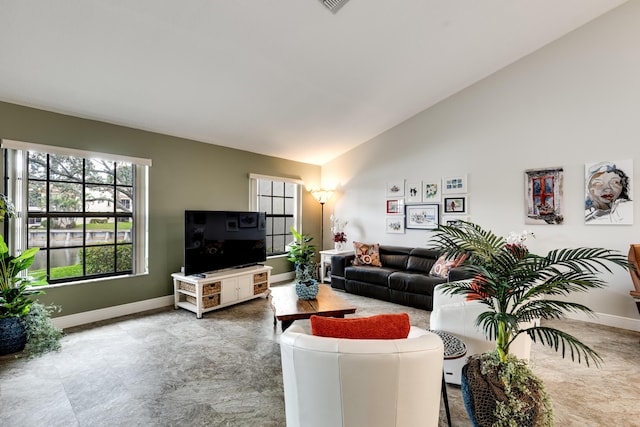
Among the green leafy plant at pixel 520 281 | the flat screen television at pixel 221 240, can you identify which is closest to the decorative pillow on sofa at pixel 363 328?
the green leafy plant at pixel 520 281

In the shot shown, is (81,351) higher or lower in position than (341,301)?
lower

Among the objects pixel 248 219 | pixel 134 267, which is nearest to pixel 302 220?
pixel 248 219

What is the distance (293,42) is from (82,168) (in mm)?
2923

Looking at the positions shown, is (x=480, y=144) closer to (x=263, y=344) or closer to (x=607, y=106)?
(x=607, y=106)

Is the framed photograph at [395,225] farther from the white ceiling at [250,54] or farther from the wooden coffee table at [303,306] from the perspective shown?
the wooden coffee table at [303,306]

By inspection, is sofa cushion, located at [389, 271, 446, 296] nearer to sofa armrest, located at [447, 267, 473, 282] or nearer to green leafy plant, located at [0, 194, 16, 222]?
sofa armrest, located at [447, 267, 473, 282]

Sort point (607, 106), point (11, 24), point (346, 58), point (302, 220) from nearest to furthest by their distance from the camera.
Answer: point (11, 24)
point (346, 58)
point (607, 106)
point (302, 220)

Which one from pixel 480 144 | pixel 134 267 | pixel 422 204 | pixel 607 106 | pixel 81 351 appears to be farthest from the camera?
pixel 422 204

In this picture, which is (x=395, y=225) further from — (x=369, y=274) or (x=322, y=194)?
(x=322, y=194)

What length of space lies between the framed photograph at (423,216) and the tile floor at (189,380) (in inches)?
89.8

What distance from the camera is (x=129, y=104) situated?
11.4 ft

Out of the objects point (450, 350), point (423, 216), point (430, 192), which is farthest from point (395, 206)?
point (450, 350)

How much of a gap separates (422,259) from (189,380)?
148 inches

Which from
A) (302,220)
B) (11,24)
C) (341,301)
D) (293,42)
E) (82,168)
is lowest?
(341,301)
